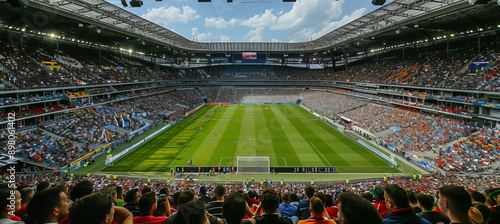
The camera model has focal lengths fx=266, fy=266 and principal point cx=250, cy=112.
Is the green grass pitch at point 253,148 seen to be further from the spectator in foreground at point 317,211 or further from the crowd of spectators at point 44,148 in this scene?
the spectator in foreground at point 317,211

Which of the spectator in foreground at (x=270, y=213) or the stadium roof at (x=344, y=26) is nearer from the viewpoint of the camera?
the spectator in foreground at (x=270, y=213)

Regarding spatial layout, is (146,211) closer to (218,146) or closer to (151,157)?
(151,157)

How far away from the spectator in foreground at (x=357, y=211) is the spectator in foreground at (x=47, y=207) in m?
3.70

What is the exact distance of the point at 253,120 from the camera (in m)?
56.2

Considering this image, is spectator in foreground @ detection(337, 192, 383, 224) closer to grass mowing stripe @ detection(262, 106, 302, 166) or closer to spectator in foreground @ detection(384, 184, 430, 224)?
spectator in foreground @ detection(384, 184, 430, 224)

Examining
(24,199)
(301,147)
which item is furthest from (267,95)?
(24,199)

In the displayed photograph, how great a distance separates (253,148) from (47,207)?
31365mm

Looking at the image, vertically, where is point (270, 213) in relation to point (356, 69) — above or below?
below

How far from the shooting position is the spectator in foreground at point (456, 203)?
3.73 meters

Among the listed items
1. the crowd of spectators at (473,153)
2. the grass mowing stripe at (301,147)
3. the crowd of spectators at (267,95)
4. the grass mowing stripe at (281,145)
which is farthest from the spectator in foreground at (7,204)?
the crowd of spectators at (267,95)

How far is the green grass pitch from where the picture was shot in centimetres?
2843

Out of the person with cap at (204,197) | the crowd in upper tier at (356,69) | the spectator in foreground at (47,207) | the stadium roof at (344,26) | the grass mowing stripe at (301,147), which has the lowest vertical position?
the grass mowing stripe at (301,147)

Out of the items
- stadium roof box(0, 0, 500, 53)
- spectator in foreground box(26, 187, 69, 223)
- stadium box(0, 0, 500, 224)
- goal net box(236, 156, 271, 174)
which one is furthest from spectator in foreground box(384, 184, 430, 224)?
stadium roof box(0, 0, 500, 53)

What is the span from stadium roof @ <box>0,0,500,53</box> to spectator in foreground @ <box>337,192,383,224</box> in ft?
115
